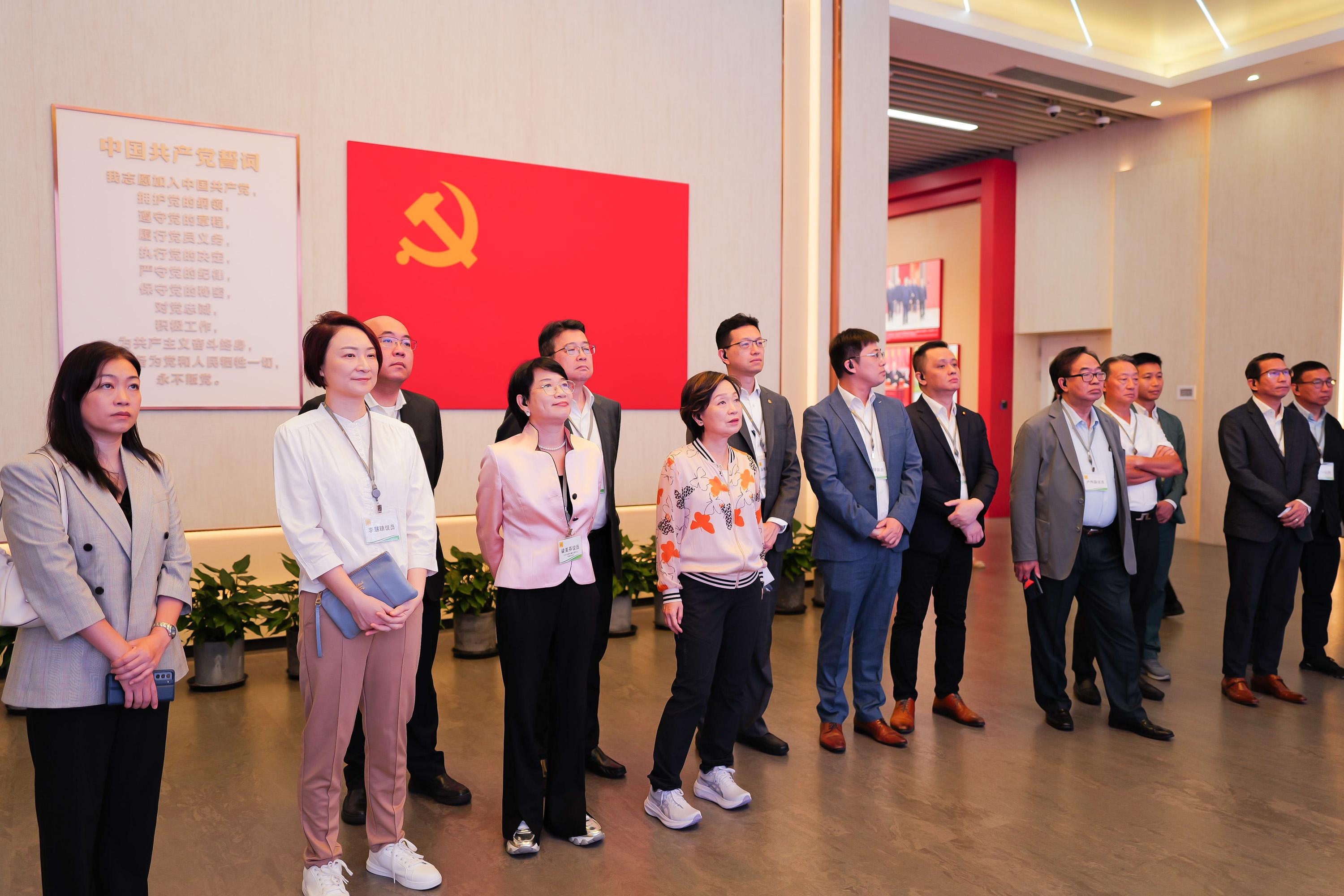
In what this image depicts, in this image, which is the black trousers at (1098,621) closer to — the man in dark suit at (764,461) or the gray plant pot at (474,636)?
the man in dark suit at (764,461)

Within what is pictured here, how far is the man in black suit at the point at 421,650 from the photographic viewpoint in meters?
3.34

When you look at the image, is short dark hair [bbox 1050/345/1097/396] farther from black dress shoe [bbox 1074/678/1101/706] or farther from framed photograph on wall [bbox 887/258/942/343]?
framed photograph on wall [bbox 887/258/942/343]

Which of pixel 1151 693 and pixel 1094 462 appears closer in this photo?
pixel 1094 462

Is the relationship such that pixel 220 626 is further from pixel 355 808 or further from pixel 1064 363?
pixel 1064 363

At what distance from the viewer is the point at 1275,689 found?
4.86 m

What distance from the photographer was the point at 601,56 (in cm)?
666

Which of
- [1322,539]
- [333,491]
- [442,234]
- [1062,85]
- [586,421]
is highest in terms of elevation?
[1062,85]

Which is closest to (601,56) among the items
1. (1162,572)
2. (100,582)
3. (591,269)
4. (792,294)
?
(591,269)

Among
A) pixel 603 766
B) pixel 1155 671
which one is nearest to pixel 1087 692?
pixel 1155 671

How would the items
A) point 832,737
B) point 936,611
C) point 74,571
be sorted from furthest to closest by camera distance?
1. point 936,611
2. point 832,737
3. point 74,571

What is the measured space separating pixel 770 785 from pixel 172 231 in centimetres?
440

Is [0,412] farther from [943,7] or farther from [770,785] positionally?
[943,7]

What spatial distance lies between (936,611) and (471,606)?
8.86 ft

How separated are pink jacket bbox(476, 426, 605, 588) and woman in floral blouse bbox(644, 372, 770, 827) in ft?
1.11
